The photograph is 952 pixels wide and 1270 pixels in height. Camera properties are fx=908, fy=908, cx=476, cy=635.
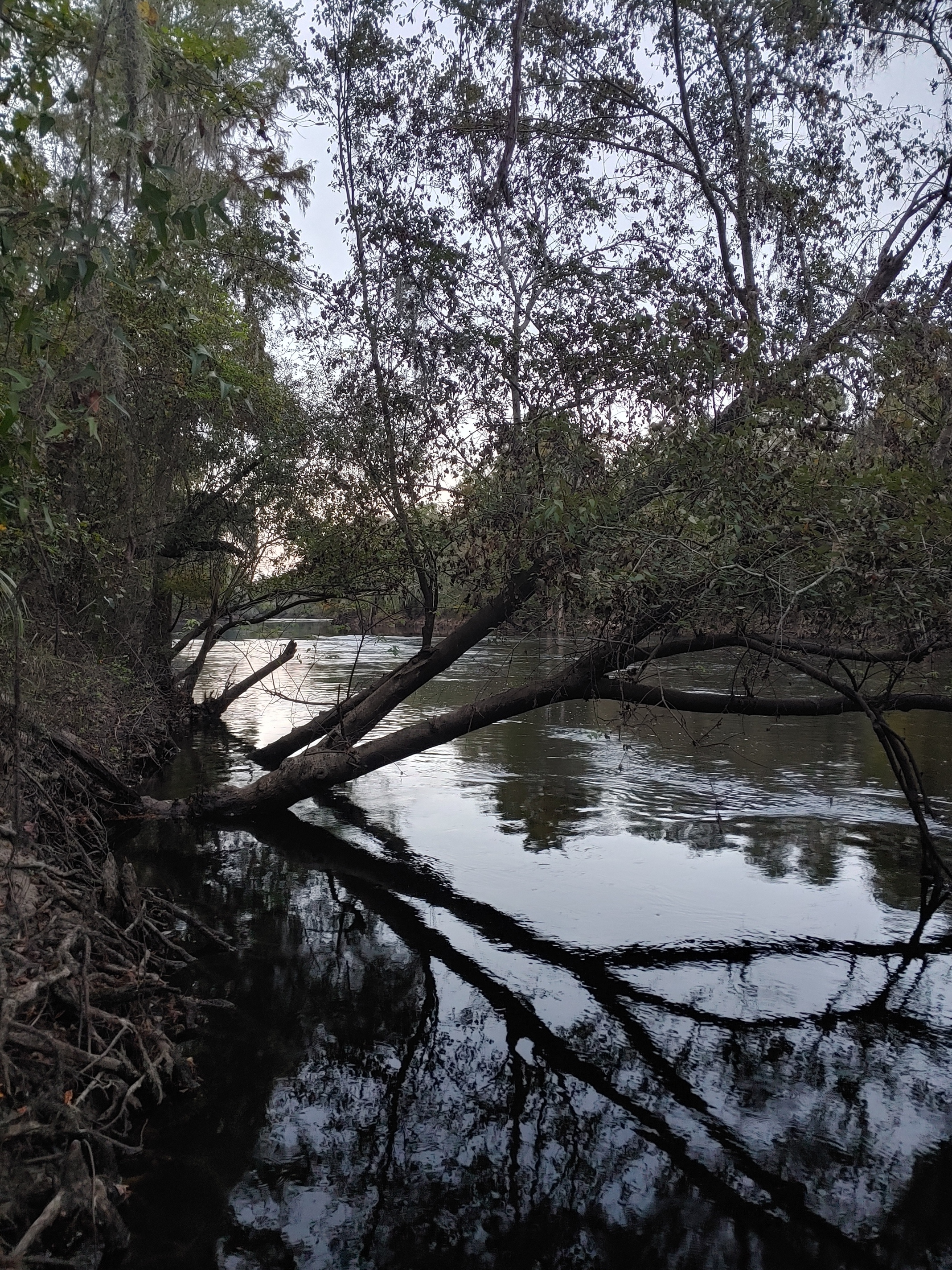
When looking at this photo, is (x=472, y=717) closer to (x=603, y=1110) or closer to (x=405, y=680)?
(x=405, y=680)

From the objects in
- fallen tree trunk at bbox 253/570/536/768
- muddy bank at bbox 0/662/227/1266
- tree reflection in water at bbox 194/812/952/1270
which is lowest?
tree reflection in water at bbox 194/812/952/1270

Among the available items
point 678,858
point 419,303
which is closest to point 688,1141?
point 678,858

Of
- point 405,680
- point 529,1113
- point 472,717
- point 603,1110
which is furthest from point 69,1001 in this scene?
point 405,680

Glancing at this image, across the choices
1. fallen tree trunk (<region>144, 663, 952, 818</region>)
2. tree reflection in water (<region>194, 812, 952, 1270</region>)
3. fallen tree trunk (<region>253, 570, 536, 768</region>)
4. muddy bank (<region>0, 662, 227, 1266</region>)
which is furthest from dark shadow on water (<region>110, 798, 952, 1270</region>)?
fallen tree trunk (<region>253, 570, 536, 768</region>)

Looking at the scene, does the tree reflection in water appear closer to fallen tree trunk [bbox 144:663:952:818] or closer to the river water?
the river water

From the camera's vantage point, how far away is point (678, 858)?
1109 cm

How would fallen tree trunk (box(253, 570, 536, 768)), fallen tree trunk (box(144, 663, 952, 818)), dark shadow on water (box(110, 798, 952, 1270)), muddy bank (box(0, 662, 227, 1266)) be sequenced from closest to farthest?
muddy bank (box(0, 662, 227, 1266)) < dark shadow on water (box(110, 798, 952, 1270)) < fallen tree trunk (box(144, 663, 952, 818)) < fallen tree trunk (box(253, 570, 536, 768))

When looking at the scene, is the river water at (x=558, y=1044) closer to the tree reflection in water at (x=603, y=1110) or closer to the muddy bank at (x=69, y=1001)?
the tree reflection in water at (x=603, y=1110)

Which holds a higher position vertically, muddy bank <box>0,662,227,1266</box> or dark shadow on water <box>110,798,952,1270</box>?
muddy bank <box>0,662,227,1266</box>

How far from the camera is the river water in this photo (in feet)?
Result: 15.6

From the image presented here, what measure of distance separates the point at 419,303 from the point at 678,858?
7320 millimetres

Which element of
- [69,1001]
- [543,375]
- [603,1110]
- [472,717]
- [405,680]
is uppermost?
[543,375]

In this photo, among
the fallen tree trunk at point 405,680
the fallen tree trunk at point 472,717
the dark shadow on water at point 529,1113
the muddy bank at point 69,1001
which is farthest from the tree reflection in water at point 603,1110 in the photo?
the fallen tree trunk at point 405,680

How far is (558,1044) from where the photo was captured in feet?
22.2
